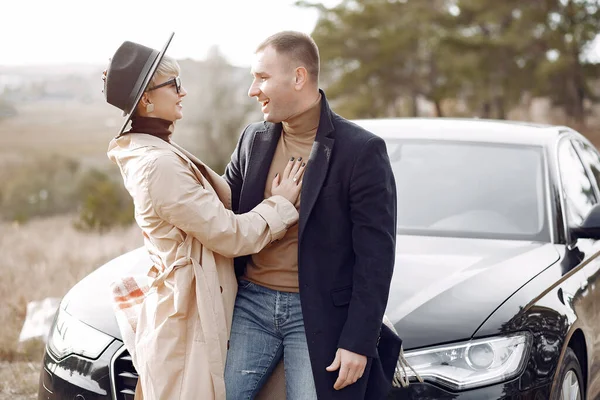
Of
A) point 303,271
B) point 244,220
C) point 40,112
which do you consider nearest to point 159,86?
point 244,220

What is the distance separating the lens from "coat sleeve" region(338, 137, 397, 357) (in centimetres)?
264

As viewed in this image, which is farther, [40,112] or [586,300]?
[40,112]

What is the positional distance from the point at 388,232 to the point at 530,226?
74.4 inches

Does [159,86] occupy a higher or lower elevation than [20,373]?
higher

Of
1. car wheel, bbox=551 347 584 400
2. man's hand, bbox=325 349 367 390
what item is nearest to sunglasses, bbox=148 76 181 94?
man's hand, bbox=325 349 367 390

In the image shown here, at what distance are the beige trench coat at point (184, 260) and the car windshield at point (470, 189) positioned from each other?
177 centimetres

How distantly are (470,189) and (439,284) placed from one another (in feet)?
3.79

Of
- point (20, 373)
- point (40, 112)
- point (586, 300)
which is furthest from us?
point (40, 112)

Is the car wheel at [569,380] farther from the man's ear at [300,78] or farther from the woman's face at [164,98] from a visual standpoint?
the woman's face at [164,98]

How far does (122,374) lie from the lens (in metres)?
3.23

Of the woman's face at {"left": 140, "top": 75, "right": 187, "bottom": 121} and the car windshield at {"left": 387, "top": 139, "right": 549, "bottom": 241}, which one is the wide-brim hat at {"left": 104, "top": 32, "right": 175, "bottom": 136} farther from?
the car windshield at {"left": 387, "top": 139, "right": 549, "bottom": 241}

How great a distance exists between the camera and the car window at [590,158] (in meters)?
5.22

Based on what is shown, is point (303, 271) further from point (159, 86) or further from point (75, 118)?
point (75, 118)

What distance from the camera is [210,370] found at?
2.69 meters
